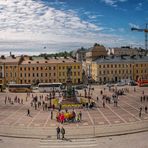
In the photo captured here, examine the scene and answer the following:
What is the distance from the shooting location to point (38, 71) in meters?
108

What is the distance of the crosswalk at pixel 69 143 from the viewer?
34.9 m

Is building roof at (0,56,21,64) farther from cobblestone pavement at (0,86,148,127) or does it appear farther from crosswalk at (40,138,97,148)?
crosswalk at (40,138,97,148)

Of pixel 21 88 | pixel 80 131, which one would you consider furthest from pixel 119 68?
pixel 80 131

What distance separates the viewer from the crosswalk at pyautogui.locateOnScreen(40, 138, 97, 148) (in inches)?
1373

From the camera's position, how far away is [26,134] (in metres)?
39.7

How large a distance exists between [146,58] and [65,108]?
62741 mm

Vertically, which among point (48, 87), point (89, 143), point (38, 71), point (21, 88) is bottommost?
point (89, 143)

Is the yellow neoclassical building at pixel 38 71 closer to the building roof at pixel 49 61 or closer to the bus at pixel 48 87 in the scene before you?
the building roof at pixel 49 61

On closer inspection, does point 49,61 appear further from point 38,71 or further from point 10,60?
point 10,60

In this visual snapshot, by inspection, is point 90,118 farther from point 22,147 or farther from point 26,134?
point 22,147

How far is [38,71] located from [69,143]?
73248 mm

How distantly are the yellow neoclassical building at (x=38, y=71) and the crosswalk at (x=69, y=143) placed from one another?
71335 mm

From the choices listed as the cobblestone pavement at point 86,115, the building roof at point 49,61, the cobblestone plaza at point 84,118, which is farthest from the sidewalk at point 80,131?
the building roof at point 49,61

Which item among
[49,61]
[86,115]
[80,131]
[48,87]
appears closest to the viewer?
[80,131]
